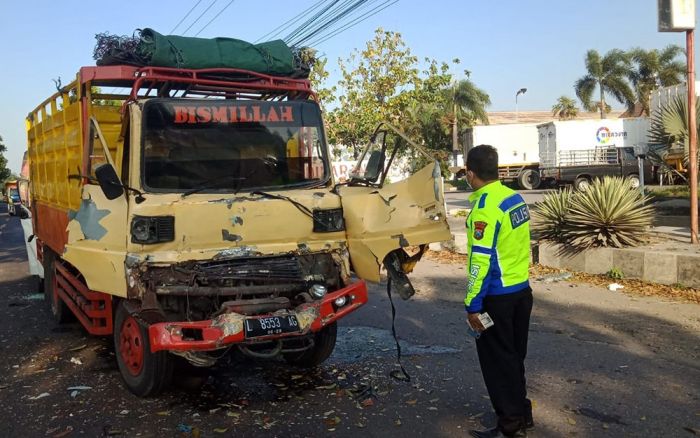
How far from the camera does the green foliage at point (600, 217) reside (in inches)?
371

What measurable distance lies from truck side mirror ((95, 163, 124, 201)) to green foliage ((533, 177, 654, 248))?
7269mm

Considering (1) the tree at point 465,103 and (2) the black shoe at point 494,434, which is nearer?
(2) the black shoe at point 494,434

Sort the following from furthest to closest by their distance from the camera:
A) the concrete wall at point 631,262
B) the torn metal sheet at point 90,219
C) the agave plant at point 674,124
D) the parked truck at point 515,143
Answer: the parked truck at point 515,143
the agave plant at point 674,124
the concrete wall at point 631,262
the torn metal sheet at point 90,219

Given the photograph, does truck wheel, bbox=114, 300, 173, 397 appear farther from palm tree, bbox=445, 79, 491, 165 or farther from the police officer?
palm tree, bbox=445, 79, 491, 165

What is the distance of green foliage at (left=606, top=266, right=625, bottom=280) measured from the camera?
8.95 metres

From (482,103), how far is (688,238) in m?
39.1

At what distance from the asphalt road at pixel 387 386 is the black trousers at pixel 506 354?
35 cm

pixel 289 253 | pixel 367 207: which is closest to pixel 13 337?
pixel 289 253

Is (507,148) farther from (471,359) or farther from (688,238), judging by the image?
(471,359)

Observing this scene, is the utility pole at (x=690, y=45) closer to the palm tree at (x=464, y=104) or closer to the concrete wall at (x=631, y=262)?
the concrete wall at (x=631, y=262)

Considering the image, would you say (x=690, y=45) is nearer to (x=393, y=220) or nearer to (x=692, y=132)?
(x=692, y=132)

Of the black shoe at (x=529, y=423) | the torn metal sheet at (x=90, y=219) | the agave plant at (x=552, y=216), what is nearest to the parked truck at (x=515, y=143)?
the agave plant at (x=552, y=216)

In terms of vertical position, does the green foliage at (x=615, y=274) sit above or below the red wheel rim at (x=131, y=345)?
below

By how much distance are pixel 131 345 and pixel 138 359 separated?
15 cm
